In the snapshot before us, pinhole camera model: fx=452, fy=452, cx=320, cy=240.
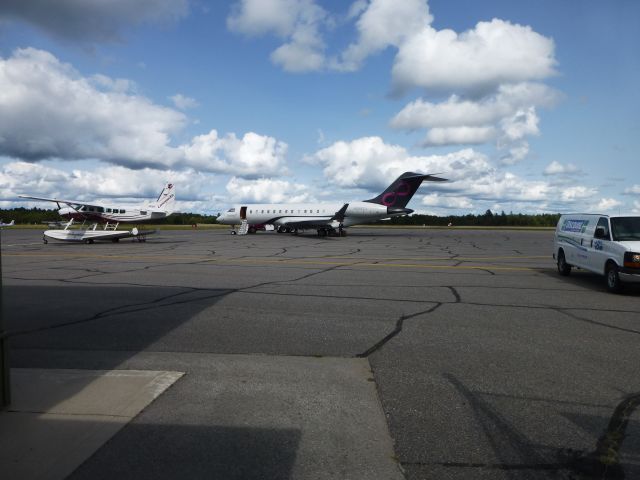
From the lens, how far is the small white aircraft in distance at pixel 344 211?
40.8m

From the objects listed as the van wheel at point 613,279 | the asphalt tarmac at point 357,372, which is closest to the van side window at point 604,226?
Answer: the van wheel at point 613,279

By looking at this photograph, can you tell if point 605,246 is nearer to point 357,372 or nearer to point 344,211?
point 357,372

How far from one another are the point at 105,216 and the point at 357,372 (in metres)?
30.8

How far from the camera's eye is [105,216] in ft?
104

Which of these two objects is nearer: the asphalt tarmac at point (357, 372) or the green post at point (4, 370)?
the asphalt tarmac at point (357, 372)

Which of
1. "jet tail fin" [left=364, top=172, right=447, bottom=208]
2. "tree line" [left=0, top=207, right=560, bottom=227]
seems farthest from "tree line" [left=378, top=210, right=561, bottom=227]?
"jet tail fin" [left=364, top=172, right=447, bottom=208]

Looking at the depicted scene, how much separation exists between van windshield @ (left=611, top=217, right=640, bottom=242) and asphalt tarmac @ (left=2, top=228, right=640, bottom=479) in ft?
4.35

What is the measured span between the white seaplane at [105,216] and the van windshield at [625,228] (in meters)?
25.7

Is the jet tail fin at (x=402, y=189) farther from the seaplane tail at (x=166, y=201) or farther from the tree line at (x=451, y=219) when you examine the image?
the tree line at (x=451, y=219)

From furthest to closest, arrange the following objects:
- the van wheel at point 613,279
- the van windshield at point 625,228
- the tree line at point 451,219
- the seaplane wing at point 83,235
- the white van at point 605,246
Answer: the tree line at point 451,219
the seaplane wing at point 83,235
the van windshield at point 625,228
the van wheel at point 613,279
the white van at point 605,246

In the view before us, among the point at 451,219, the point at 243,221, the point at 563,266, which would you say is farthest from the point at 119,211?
the point at 451,219

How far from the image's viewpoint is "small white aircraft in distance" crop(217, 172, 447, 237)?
1606 inches

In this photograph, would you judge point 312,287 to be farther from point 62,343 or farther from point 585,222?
point 585,222

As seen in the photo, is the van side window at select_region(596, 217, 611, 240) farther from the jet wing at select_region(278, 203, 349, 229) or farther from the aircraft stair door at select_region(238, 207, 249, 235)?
the aircraft stair door at select_region(238, 207, 249, 235)
